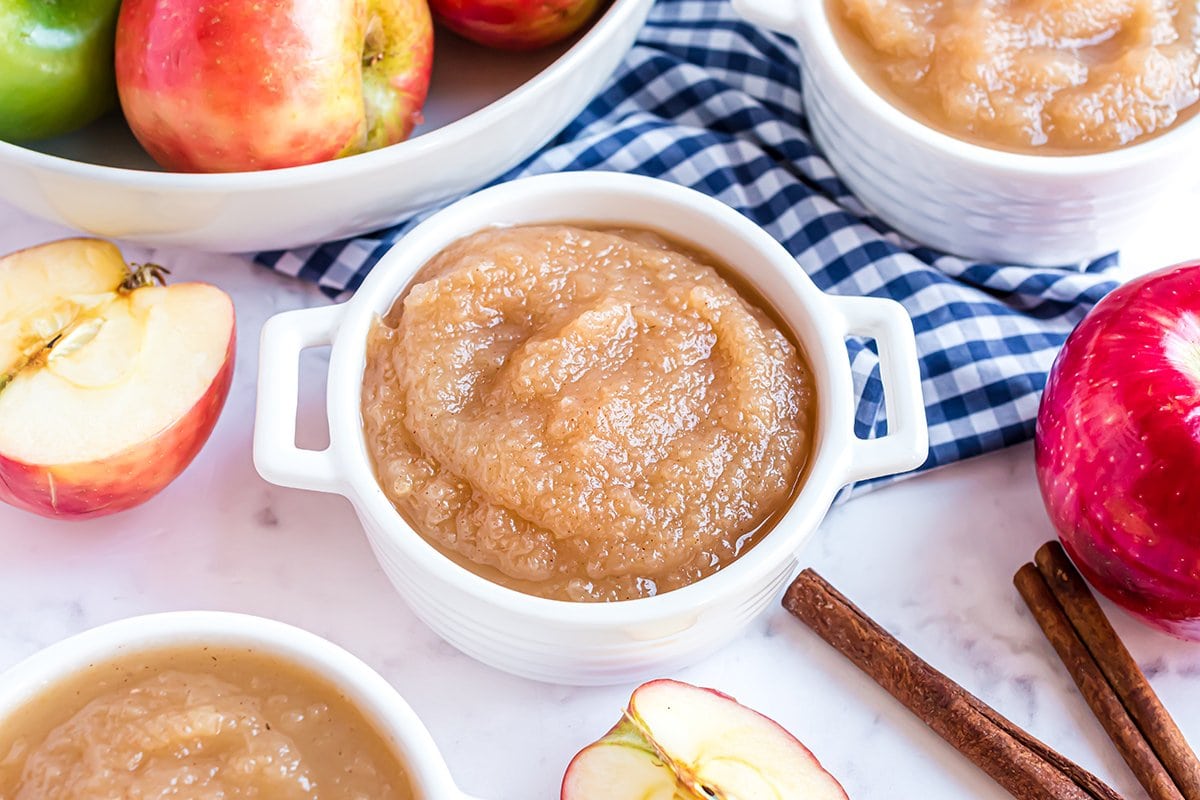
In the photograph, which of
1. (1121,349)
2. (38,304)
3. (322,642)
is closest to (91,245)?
(38,304)

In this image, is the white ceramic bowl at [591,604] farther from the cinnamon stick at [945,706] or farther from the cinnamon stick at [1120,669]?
the cinnamon stick at [1120,669]

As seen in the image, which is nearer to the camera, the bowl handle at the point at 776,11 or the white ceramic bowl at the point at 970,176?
the white ceramic bowl at the point at 970,176

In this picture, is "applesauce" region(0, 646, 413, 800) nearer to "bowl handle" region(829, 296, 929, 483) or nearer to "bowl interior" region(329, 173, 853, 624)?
"bowl interior" region(329, 173, 853, 624)

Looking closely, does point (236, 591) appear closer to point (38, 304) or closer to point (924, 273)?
point (38, 304)

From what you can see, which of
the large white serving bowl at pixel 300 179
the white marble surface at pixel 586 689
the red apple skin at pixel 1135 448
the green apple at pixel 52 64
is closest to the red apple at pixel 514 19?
the large white serving bowl at pixel 300 179

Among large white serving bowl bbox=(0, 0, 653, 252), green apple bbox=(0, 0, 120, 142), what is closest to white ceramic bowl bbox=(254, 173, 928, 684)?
large white serving bowl bbox=(0, 0, 653, 252)

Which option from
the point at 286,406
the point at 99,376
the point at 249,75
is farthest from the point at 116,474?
the point at 249,75
